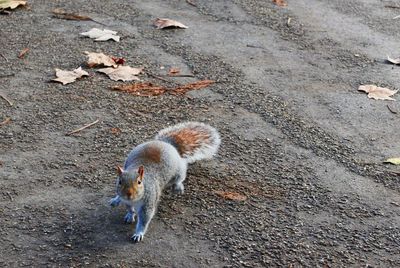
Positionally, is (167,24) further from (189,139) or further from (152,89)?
(189,139)

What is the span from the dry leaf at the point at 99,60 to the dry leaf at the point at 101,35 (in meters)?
0.35

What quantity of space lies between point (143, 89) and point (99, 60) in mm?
459

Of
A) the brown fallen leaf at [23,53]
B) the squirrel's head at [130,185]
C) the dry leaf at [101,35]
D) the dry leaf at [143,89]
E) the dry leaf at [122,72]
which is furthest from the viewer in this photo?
the dry leaf at [101,35]

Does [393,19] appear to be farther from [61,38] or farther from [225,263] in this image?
[225,263]

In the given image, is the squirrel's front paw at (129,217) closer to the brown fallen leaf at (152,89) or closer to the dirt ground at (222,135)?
the dirt ground at (222,135)

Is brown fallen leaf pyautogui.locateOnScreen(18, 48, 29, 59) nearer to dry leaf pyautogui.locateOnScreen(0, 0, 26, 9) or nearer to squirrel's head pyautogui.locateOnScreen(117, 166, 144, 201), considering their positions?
dry leaf pyautogui.locateOnScreen(0, 0, 26, 9)

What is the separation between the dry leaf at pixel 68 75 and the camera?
13.4 feet

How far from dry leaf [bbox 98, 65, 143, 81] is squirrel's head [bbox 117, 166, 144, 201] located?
1.61 meters

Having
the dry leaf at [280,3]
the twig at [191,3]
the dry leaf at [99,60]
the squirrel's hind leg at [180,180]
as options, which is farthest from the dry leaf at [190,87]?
the dry leaf at [280,3]

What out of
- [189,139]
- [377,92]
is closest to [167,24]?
[377,92]

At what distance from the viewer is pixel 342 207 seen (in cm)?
303

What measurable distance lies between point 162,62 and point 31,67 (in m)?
0.84

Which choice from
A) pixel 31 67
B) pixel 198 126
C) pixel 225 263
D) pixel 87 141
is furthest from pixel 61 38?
pixel 225 263

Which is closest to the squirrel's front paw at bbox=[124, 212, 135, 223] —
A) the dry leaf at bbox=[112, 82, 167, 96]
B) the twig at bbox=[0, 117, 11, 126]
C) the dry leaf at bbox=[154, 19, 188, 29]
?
the twig at bbox=[0, 117, 11, 126]
